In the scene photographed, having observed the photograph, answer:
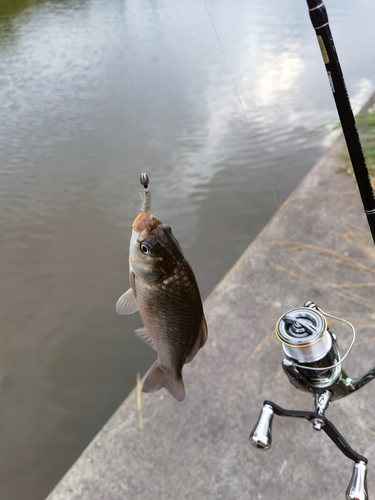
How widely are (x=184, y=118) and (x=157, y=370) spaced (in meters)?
2.65

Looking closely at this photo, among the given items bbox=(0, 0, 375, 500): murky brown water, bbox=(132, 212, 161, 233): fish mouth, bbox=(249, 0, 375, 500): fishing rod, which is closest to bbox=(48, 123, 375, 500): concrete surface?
bbox=(0, 0, 375, 500): murky brown water

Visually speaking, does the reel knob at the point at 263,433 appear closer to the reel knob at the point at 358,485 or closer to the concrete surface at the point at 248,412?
the reel knob at the point at 358,485

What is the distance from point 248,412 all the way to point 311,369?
900 mm

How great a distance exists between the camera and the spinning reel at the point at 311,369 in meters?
0.86

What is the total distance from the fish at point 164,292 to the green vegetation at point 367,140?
2.27 metres

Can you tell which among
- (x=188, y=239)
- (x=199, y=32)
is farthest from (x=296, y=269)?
(x=199, y=32)

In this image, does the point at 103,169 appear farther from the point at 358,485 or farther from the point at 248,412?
the point at 358,485

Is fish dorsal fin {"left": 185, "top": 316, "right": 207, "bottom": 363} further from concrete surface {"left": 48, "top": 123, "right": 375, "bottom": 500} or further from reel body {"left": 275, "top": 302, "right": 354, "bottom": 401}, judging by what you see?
concrete surface {"left": 48, "top": 123, "right": 375, "bottom": 500}

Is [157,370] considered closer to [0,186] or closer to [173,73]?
[0,186]

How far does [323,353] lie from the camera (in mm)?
902

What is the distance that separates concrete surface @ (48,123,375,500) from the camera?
1.52 meters

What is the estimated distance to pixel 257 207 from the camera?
2.93 metres

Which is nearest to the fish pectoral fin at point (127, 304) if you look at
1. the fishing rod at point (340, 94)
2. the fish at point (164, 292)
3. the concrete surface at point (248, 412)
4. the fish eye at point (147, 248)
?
the fish at point (164, 292)

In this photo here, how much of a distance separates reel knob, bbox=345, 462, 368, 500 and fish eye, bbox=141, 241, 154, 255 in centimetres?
64
